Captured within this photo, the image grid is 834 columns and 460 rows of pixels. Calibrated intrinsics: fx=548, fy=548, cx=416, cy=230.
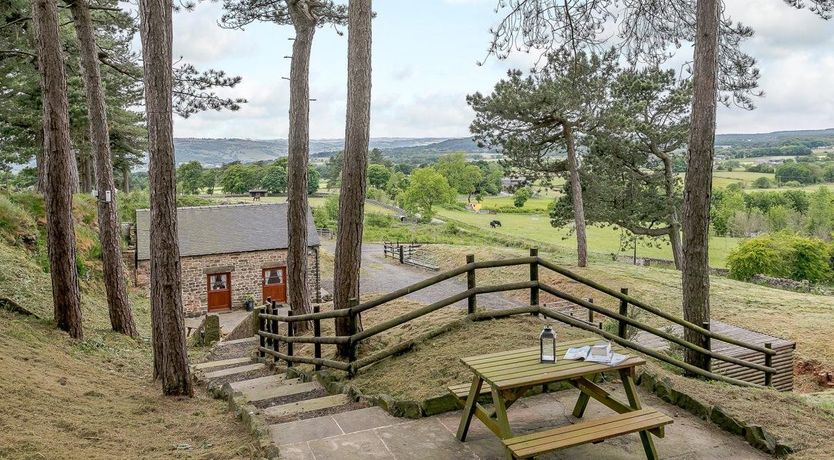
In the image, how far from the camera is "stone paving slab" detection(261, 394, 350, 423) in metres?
5.31

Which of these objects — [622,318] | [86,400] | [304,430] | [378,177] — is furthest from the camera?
[378,177]

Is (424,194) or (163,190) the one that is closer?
(163,190)

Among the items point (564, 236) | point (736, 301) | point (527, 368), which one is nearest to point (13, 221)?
point (527, 368)

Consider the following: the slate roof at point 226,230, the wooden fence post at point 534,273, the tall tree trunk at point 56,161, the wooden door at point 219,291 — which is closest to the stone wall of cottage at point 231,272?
the wooden door at point 219,291

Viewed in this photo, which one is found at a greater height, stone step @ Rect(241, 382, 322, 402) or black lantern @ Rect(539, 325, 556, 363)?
black lantern @ Rect(539, 325, 556, 363)

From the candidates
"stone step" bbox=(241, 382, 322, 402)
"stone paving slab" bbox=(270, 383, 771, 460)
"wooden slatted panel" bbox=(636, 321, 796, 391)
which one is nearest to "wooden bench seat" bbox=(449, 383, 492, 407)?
"stone paving slab" bbox=(270, 383, 771, 460)

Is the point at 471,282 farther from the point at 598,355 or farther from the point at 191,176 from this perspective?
the point at 191,176

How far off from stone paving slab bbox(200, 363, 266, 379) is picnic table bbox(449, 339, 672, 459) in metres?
5.24

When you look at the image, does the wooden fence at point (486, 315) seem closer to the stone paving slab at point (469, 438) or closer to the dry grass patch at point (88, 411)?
the stone paving slab at point (469, 438)

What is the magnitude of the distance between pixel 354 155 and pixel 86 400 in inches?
164

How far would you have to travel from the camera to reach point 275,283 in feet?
72.6

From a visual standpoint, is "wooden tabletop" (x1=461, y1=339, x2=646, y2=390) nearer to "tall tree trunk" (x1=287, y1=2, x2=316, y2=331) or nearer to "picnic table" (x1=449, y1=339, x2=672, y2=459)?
"picnic table" (x1=449, y1=339, x2=672, y2=459)

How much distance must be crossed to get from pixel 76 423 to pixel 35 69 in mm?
18570

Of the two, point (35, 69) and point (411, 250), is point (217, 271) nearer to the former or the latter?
point (35, 69)
